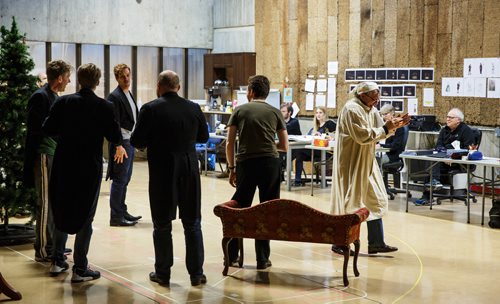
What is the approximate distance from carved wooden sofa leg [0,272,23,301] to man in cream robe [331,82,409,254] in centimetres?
274

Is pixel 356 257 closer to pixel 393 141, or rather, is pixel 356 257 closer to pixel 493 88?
pixel 393 141

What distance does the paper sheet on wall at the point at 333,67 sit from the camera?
13758mm

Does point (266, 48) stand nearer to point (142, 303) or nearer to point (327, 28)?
point (327, 28)

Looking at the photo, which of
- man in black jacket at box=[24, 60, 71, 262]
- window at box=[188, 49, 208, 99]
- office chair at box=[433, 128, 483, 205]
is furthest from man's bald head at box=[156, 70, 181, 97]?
window at box=[188, 49, 208, 99]

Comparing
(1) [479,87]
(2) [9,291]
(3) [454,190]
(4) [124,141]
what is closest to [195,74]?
(1) [479,87]

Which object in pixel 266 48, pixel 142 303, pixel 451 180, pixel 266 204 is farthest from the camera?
pixel 266 48

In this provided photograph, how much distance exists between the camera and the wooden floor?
5629 mm

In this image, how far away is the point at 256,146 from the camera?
6.15m

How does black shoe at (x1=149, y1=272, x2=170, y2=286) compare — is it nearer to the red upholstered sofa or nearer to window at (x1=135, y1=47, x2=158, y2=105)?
the red upholstered sofa

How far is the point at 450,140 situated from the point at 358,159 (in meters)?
3.85

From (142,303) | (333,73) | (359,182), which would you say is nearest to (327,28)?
(333,73)

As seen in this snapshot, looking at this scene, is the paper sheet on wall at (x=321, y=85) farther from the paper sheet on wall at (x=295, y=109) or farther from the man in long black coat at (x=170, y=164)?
the man in long black coat at (x=170, y=164)

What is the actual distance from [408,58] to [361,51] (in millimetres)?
1068

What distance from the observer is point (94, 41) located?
15.3 meters
